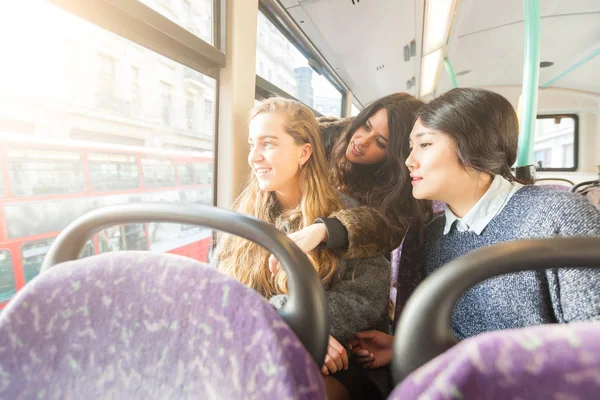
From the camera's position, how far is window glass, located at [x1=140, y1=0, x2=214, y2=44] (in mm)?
1398

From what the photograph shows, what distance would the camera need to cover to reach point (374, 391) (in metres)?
1.22

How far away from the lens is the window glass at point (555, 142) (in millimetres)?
5641

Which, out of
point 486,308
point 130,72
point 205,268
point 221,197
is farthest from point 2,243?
point 486,308

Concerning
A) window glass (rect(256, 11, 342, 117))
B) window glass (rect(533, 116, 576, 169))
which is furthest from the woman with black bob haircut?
window glass (rect(533, 116, 576, 169))

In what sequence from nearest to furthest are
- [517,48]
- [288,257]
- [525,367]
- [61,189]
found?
[525,367]
[288,257]
[61,189]
[517,48]

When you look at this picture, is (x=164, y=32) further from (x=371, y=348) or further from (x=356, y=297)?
(x=371, y=348)

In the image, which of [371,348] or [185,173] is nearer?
[371,348]

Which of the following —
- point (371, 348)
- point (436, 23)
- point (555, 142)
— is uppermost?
point (436, 23)

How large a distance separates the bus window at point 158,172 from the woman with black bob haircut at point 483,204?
1.25 metres

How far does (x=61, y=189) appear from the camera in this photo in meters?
1.25

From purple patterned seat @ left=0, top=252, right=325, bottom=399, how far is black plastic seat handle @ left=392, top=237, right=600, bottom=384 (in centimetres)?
11

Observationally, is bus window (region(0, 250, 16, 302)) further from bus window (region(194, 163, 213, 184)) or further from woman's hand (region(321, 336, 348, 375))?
woman's hand (region(321, 336, 348, 375))

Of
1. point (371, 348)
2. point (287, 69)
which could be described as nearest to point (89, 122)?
point (371, 348)

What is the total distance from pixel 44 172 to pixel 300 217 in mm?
941
